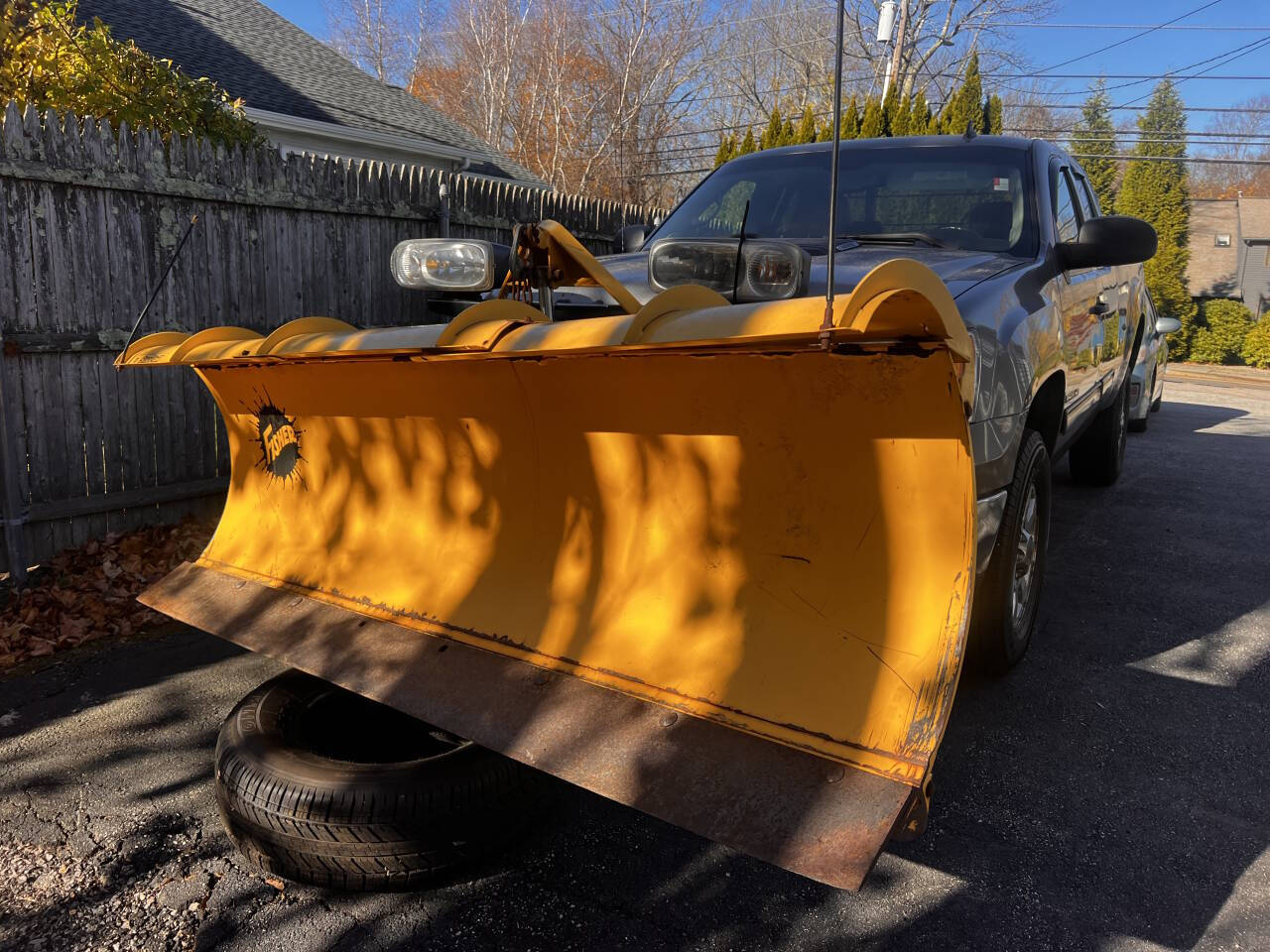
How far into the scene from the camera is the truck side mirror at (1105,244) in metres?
3.71

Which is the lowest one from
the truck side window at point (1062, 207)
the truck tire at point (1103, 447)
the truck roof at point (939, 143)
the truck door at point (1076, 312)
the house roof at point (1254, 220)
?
the truck tire at point (1103, 447)

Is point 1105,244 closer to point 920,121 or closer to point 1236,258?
point 920,121

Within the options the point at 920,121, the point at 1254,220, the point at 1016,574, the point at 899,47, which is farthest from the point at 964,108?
the point at 1254,220

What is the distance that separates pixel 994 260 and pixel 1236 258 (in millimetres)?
41033

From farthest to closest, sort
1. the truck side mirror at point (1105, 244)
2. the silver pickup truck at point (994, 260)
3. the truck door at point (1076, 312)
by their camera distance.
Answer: the truck door at point (1076, 312), the truck side mirror at point (1105, 244), the silver pickup truck at point (994, 260)

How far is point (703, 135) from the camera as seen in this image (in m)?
30.8

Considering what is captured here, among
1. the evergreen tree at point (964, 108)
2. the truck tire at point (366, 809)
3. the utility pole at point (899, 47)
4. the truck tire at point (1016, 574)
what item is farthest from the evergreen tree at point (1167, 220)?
the truck tire at point (366, 809)

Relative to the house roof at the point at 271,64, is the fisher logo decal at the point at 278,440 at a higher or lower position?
lower

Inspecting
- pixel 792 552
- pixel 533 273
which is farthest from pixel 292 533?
pixel 792 552

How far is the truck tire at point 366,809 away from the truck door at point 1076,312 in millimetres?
2792

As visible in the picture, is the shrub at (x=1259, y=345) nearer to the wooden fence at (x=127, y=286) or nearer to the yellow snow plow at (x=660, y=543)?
the wooden fence at (x=127, y=286)

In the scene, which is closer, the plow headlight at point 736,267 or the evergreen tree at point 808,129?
the plow headlight at point 736,267

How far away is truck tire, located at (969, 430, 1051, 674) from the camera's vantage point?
312 centimetres

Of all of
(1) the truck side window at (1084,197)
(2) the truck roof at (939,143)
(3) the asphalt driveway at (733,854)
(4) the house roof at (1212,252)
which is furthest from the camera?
(4) the house roof at (1212,252)
